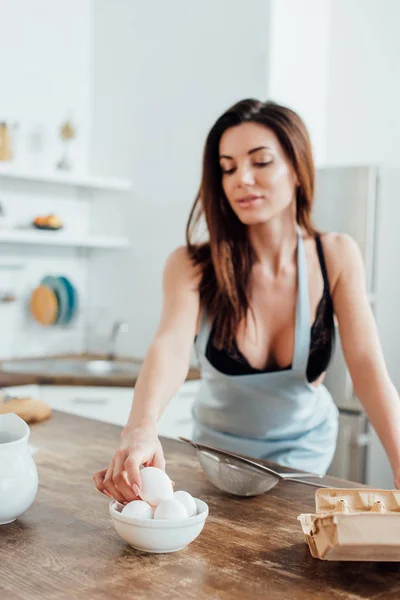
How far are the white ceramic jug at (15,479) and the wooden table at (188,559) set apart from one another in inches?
1.2

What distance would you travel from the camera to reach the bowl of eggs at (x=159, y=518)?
38.7 inches

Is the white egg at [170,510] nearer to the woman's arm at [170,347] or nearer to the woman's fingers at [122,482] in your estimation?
the woman's fingers at [122,482]

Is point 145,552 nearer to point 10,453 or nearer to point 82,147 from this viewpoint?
point 10,453

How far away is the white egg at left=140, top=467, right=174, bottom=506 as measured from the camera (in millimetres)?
1036

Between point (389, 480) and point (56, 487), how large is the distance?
1974 mm

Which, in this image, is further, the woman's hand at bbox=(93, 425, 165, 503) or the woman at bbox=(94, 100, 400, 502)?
the woman at bbox=(94, 100, 400, 502)

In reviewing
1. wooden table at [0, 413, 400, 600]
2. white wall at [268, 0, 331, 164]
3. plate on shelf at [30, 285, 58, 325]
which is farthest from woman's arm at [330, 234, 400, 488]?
plate on shelf at [30, 285, 58, 325]

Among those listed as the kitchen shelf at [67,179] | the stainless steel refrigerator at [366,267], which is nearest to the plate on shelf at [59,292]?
the kitchen shelf at [67,179]

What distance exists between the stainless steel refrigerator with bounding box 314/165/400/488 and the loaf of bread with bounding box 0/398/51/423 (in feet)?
4.71

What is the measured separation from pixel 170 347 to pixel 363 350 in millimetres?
426

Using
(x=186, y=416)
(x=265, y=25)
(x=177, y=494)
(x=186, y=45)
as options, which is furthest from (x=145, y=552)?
(x=186, y=45)

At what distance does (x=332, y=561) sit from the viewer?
3.26 feet

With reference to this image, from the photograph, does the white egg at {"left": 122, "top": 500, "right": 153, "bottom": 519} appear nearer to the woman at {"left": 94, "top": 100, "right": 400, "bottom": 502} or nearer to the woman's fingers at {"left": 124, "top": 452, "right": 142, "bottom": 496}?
the woman's fingers at {"left": 124, "top": 452, "right": 142, "bottom": 496}

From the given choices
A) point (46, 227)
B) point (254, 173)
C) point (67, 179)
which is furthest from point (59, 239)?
point (254, 173)
